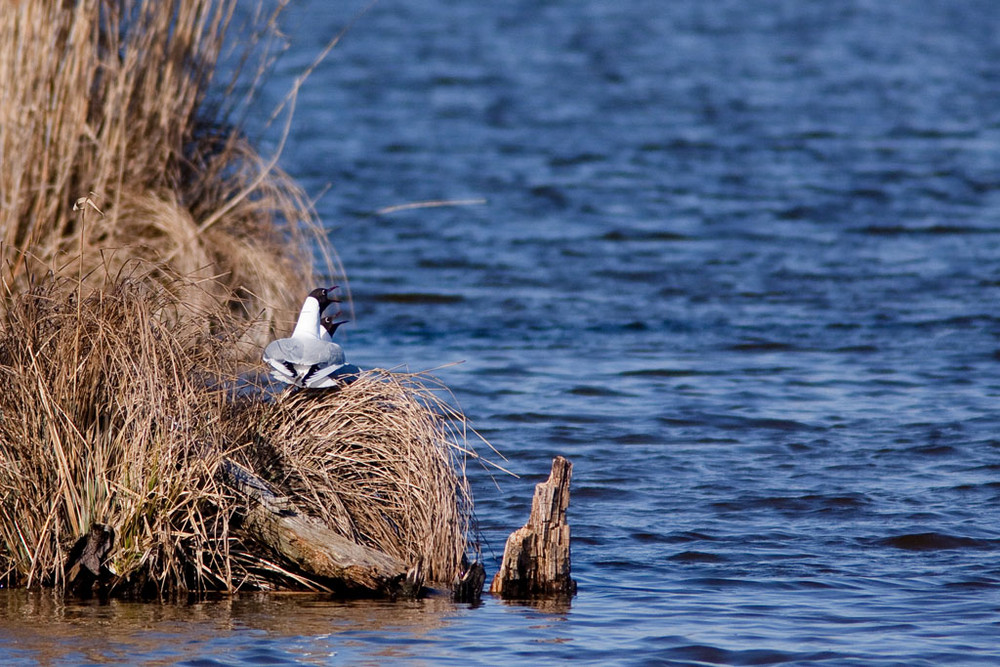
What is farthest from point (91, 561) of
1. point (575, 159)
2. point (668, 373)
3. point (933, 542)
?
point (575, 159)

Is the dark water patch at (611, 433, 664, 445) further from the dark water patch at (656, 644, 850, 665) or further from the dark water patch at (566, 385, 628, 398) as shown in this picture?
the dark water patch at (656, 644, 850, 665)

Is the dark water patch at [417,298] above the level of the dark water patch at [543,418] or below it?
above

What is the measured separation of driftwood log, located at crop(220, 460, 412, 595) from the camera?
598 centimetres

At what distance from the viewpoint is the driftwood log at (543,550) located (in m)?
6.12

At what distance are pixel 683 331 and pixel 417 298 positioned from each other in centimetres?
259

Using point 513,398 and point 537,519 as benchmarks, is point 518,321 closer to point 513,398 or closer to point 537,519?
point 513,398

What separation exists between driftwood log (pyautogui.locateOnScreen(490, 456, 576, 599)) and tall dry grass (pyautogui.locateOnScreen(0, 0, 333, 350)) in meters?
2.96

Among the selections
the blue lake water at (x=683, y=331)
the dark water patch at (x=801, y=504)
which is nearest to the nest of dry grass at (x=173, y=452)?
the blue lake water at (x=683, y=331)

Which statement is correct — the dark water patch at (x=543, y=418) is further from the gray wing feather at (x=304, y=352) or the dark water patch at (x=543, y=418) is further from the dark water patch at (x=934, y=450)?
the gray wing feather at (x=304, y=352)

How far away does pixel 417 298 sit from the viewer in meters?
13.5

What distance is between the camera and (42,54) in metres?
9.20

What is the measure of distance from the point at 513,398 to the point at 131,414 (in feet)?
14.9

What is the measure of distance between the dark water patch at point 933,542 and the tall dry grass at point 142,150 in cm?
370

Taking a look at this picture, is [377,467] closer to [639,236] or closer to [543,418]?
[543,418]
